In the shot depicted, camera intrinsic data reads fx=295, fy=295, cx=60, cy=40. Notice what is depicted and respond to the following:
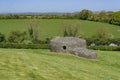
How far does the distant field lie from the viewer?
8738cm

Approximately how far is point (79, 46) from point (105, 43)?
21.7 m

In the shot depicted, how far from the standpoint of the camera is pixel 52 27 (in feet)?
321

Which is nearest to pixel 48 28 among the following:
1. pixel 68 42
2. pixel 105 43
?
pixel 105 43

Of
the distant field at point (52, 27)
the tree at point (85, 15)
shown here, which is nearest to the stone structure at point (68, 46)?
the distant field at point (52, 27)

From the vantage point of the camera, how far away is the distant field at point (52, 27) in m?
87.4

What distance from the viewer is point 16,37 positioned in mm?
68250

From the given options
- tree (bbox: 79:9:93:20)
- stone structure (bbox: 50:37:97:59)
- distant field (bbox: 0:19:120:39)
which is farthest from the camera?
tree (bbox: 79:9:93:20)

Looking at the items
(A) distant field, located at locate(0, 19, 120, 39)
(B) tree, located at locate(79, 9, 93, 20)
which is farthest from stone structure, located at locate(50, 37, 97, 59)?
(B) tree, located at locate(79, 9, 93, 20)

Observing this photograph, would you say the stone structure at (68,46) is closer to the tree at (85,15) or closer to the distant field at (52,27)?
the distant field at (52,27)

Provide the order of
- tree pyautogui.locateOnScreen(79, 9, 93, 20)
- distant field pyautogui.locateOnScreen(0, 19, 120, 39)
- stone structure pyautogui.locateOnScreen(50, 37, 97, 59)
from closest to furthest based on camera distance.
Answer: stone structure pyautogui.locateOnScreen(50, 37, 97, 59) → distant field pyautogui.locateOnScreen(0, 19, 120, 39) → tree pyautogui.locateOnScreen(79, 9, 93, 20)

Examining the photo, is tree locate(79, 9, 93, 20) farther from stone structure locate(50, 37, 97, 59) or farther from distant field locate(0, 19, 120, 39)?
stone structure locate(50, 37, 97, 59)

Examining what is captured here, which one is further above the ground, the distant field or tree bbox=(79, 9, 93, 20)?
tree bbox=(79, 9, 93, 20)

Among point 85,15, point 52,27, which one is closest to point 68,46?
point 52,27

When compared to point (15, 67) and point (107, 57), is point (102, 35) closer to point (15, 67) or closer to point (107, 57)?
point (107, 57)
